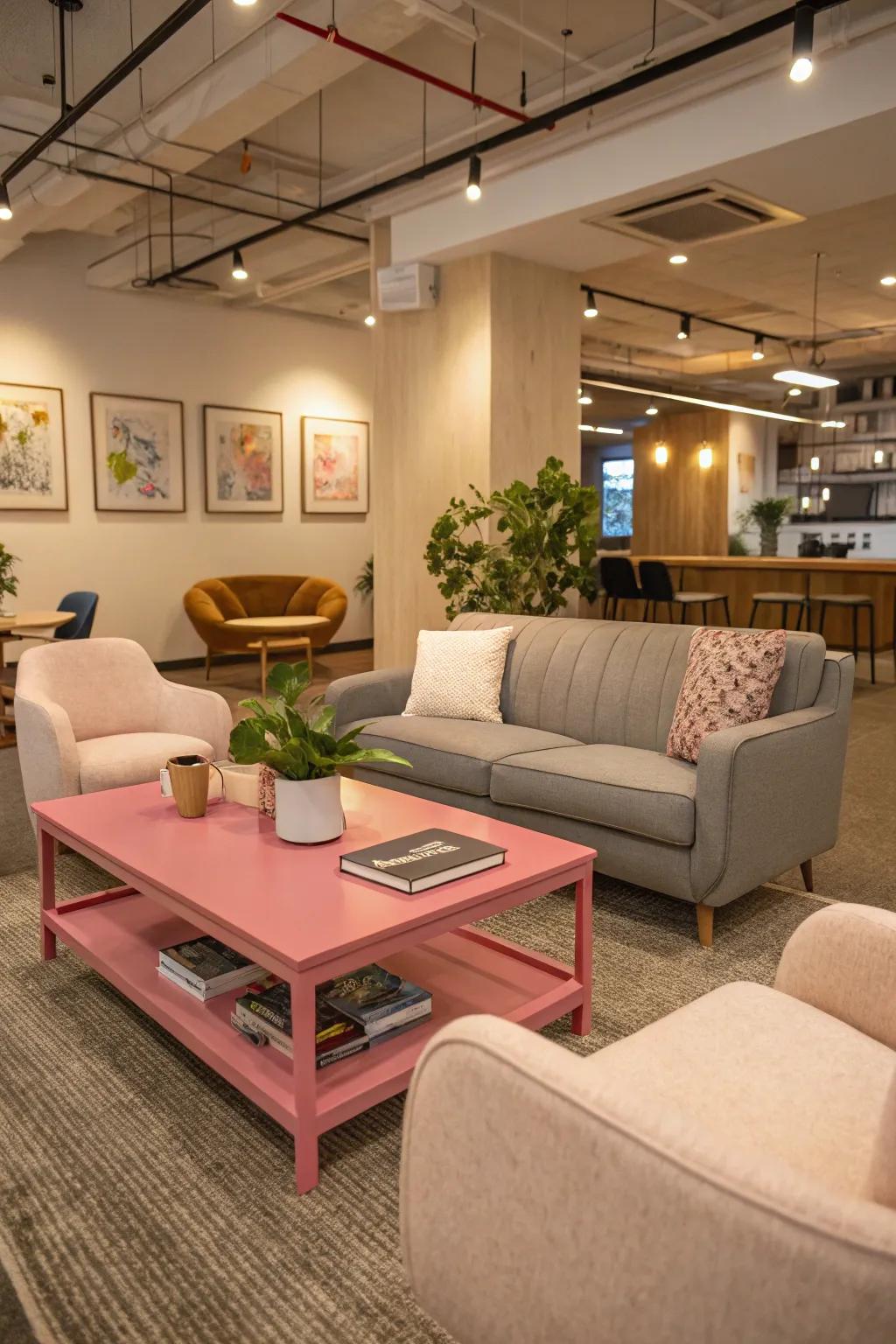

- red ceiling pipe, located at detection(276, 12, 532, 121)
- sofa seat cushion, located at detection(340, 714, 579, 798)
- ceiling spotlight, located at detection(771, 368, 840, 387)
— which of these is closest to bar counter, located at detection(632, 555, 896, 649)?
ceiling spotlight, located at detection(771, 368, 840, 387)

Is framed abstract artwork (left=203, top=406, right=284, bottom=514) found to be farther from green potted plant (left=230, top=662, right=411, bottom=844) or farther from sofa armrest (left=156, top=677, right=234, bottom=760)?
green potted plant (left=230, top=662, right=411, bottom=844)

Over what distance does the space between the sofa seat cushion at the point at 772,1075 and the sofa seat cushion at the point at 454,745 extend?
1.89 metres

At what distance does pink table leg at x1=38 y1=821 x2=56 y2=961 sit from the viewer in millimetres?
2822

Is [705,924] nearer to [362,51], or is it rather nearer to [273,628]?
[362,51]

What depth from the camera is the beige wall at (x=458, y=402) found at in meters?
6.14

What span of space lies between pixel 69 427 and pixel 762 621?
21.0 feet

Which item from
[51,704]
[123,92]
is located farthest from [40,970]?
[123,92]

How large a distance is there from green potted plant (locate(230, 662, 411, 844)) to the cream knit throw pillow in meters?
1.61

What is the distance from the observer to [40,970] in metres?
2.84

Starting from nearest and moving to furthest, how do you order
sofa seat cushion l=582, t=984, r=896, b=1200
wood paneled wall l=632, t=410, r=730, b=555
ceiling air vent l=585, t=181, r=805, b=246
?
sofa seat cushion l=582, t=984, r=896, b=1200, ceiling air vent l=585, t=181, r=805, b=246, wood paneled wall l=632, t=410, r=730, b=555

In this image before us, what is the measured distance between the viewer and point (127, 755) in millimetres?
3557

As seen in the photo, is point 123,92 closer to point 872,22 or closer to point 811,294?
point 872,22

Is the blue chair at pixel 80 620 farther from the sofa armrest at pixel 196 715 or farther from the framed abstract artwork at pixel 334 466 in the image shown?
the framed abstract artwork at pixel 334 466

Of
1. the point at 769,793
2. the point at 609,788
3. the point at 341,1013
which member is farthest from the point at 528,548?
the point at 341,1013
